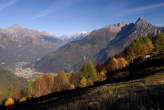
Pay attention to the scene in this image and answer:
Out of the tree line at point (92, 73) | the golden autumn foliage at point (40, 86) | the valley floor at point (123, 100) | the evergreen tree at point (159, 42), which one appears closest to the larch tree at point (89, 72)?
the tree line at point (92, 73)

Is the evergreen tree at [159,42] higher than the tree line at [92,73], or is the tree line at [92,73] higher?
the evergreen tree at [159,42]

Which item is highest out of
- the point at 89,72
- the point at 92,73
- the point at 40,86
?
the point at 89,72

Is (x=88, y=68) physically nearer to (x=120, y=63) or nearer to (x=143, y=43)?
(x=120, y=63)

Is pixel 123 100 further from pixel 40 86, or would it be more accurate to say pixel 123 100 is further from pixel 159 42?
pixel 40 86

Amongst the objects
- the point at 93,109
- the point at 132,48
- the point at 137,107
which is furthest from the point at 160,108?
the point at 132,48

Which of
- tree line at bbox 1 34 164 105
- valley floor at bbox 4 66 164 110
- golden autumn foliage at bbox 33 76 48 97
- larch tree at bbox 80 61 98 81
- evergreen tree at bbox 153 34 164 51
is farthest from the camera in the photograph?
golden autumn foliage at bbox 33 76 48 97

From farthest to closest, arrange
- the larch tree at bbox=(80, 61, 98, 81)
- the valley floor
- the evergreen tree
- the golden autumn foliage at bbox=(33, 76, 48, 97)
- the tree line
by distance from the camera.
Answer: the golden autumn foliage at bbox=(33, 76, 48, 97), the evergreen tree, the tree line, the larch tree at bbox=(80, 61, 98, 81), the valley floor

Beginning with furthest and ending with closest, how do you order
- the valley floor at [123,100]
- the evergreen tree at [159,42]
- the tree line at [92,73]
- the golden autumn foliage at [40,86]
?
the golden autumn foliage at [40,86] → the evergreen tree at [159,42] → the tree line at [92,73] → the valley floor at [123,100]

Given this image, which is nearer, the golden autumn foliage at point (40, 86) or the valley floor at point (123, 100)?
the valley floor at point (123, 100)

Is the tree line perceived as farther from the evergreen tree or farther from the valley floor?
the valley floor

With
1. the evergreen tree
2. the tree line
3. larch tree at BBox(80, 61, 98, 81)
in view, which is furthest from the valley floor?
the evergreen tree

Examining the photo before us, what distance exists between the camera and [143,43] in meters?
72.9

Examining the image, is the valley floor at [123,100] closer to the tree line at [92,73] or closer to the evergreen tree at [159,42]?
the tree line at [92,73]

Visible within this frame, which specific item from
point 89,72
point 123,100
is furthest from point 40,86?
point 123,100
